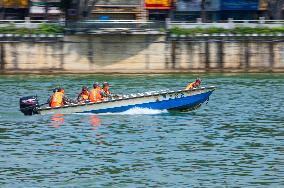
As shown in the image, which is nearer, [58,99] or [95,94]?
[58,99]

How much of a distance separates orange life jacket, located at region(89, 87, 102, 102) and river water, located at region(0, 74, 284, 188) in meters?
0.74

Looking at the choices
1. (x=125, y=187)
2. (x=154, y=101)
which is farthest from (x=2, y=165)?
(x=154, y=101)

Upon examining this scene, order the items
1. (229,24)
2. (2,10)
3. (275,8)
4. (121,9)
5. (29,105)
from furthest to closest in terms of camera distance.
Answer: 1. (121,9)
2. (2,10)
3. (275,8)
4. (229,24)
5. (29,105)

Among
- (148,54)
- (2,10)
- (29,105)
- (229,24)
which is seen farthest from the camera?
(2,10)

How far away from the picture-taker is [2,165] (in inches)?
1308

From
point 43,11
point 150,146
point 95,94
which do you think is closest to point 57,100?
point 95,94

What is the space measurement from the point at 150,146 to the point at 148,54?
3449cm

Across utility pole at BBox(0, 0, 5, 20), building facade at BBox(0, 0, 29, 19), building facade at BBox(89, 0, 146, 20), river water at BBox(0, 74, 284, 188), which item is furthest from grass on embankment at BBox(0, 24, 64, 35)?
river water at BBox(0, 74, 284, 188)

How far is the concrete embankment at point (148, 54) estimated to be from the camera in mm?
70750

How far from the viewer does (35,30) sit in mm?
70125

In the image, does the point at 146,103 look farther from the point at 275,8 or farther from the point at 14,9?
the point at 14,9

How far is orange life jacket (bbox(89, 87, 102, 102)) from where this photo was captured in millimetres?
45219

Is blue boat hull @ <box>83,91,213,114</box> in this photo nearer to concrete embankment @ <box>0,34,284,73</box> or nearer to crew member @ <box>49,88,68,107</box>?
crew member @ <box>49,88,68,107</box>

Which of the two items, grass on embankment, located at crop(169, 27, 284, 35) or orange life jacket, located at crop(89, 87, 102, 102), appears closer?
orange life jacket, located at crop(89, 87, 102, 102)
